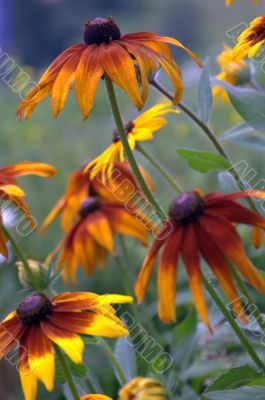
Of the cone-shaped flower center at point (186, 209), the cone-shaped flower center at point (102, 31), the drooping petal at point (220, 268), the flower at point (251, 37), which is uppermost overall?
the cone-shaped flower center at point (102, 31)

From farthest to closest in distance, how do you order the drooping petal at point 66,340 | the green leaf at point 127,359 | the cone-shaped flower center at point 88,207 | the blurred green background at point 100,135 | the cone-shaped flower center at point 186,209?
the blurred green background at point 100,135, the cone-shaped flower center at point 88,207, the green leaf at point 127,359, the cone-shaped flower center at point 186,209, the drooping petal at point 66,340

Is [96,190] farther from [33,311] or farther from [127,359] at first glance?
[33,311]

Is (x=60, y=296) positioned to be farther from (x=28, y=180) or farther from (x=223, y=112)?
(x=223, y=112)

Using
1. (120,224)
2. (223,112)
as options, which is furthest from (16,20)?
(120,224)

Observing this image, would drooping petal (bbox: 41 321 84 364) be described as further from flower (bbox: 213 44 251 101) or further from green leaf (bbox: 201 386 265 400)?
flower (bbox: 213 44 251 101)

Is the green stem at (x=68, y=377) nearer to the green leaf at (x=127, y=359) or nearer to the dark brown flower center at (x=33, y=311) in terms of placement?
the dark brown flower center at (x=33, y=311)

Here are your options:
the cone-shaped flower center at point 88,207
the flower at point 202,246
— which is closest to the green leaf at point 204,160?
the flower at point 202,246

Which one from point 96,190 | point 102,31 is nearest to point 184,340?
point 96,190
